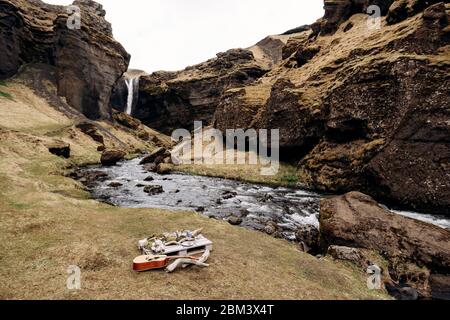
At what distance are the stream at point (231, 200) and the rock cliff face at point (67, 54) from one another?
58866 mm

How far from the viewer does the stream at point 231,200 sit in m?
28.8

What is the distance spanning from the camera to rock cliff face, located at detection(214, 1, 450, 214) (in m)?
32.9

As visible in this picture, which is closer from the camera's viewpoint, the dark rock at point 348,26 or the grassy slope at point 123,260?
the grassy slope at point 123,260

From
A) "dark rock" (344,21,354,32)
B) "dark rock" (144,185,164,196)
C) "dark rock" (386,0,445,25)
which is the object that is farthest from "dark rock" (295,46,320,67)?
"dark rock" (144,185,164,196)

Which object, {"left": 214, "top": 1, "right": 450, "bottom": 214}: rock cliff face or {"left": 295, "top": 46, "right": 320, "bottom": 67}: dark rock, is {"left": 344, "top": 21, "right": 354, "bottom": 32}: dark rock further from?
{"left": 214, "top": 1, "right": 450, "bottom": 214}: rock cliff face

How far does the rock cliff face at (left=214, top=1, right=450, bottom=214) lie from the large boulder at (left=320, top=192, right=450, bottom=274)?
14.3 metres

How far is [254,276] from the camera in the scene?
1428cm

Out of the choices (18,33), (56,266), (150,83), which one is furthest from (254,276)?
(150,83)

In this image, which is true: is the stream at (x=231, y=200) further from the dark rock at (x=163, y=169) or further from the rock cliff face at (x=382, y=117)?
the dark rock at (x=163, y=169)

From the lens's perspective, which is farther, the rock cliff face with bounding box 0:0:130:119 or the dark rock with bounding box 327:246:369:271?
the rock cliff face with bounding box 0:0:130:119

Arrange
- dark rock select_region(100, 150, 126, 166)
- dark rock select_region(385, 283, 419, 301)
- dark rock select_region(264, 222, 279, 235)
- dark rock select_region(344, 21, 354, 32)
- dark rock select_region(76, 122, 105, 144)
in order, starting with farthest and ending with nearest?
dark rock select_region(344, 21, 354, 32) → dark rock select_region(76, 122, 105, 144) → dark rock select_region(100, 150, 126, 166) → dark rock select_region(264, 222, 279, 235) → dark rock select_region(385, 283, 419, 301)

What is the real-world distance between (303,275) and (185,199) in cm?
2297

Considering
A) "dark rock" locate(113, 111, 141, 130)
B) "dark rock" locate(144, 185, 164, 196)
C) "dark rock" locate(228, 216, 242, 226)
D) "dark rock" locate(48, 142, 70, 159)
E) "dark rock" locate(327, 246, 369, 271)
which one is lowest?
"dark rock" locate(228, 216, 242, 226)

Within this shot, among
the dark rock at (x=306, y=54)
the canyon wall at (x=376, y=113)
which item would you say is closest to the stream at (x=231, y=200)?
the canyon wall at (x=376, y=113)
